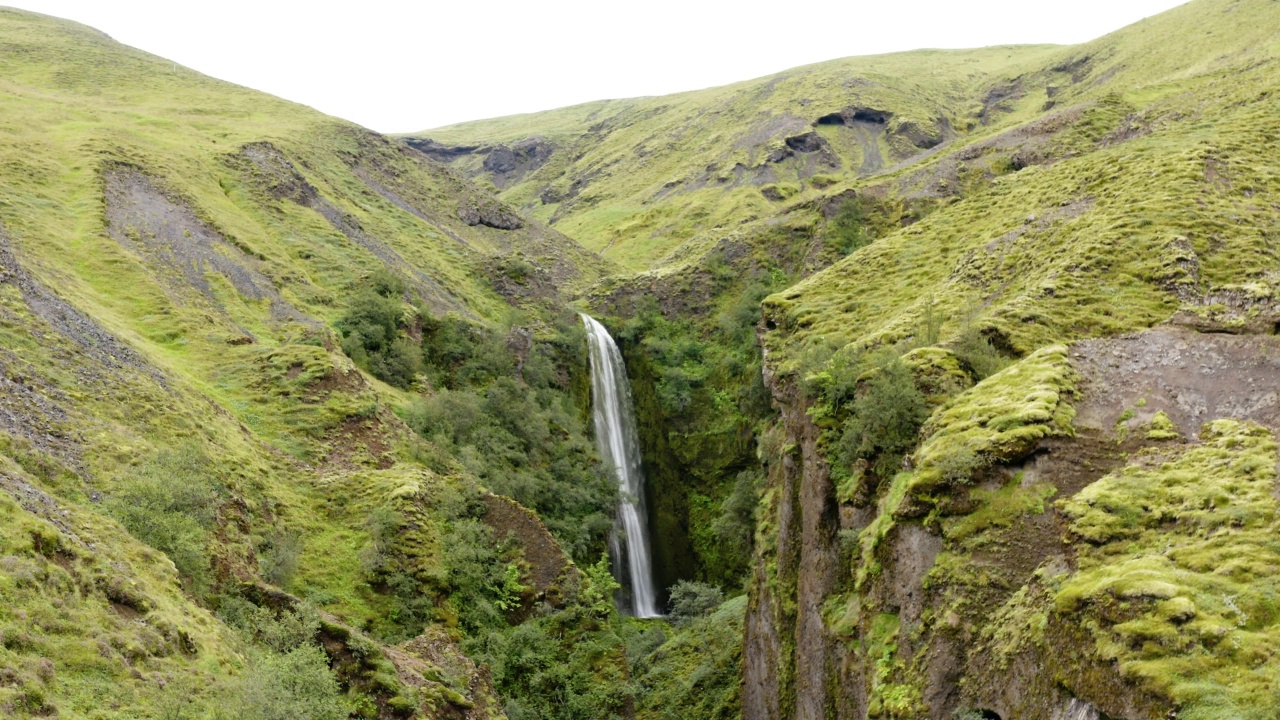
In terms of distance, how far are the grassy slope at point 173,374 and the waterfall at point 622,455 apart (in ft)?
19.7

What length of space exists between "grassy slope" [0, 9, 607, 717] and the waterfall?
237 inches

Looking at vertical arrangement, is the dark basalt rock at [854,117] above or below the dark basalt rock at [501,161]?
below

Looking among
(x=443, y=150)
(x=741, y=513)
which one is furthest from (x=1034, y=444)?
(x=443, y=150)

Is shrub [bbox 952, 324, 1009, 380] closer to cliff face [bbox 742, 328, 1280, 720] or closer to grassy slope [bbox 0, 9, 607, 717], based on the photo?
cliff face [bbox 742, 328, 1280, 720]

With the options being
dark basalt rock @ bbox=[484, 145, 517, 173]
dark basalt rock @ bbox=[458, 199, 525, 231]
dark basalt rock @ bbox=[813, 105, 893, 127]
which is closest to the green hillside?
dark basalt rock @ bbox=[458, 199, 525, 231]

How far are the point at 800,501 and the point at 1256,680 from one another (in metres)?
15.6

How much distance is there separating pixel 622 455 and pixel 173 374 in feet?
92.7

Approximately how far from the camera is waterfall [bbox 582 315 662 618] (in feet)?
140

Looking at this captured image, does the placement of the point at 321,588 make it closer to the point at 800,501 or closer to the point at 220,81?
the point at 800,501

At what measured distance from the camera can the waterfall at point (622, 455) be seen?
140 ft

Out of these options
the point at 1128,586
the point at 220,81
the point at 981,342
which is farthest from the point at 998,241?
the point at 220,81

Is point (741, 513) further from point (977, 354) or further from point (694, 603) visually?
point (977, 354)

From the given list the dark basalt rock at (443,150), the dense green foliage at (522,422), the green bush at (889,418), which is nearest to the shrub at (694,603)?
the dense green foliage at (522,422)

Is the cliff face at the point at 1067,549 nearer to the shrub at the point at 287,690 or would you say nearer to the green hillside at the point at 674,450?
the green hillside at the point at 674,450
